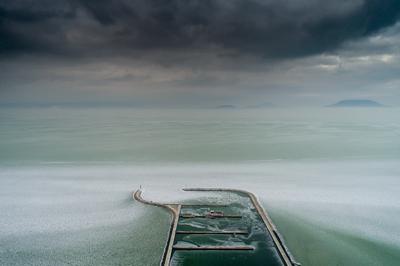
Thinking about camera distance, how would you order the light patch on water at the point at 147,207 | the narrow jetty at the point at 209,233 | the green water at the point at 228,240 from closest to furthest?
the green water at the point at 228,240 → the narrow jetty at the point at 209,233 → the light patch on water at the point at 147,207

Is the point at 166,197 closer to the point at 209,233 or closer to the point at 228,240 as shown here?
the point at 209,233

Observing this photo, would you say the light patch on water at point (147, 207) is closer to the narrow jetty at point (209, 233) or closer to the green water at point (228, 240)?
the narrow jetty at point (209, 233)

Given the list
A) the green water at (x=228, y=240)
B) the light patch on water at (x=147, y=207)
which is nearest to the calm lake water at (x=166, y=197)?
the light patch on water at (x=147, y=207)

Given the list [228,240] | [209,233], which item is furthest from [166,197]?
[228,240]

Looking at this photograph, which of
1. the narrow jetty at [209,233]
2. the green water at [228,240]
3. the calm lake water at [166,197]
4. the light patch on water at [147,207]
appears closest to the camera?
the green water at [228,240]

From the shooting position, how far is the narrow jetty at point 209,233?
1641 cm

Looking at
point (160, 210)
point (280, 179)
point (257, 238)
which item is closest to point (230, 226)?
point (257, 238)

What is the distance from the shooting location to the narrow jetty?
53.8 ft

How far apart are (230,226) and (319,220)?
640 cm

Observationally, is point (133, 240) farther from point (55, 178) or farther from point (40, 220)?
point (55, 178)

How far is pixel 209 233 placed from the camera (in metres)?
18.6

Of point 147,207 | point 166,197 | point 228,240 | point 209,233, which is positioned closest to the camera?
point 228,240

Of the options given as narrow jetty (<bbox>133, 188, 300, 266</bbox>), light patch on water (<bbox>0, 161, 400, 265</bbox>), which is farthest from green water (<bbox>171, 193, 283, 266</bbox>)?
light patch on water (<bbox>0, 161, 400, 265</bbox>)

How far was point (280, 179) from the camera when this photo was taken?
31.7 m
